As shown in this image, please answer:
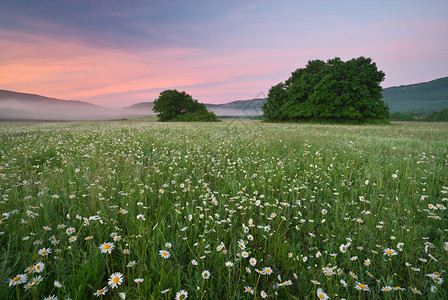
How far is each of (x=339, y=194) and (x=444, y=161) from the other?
4.40m

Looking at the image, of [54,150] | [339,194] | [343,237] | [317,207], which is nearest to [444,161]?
[339,194]

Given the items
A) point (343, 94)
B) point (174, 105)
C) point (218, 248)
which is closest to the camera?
point (218, 248)

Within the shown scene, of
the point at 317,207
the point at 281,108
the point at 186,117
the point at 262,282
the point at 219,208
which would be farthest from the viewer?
the point at 186,117

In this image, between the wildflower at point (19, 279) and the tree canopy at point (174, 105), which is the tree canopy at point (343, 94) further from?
the wildflower at point (19, 279)

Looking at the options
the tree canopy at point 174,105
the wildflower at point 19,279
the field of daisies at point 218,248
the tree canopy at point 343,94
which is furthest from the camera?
the tree canopy at point 174,105

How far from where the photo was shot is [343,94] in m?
36.6

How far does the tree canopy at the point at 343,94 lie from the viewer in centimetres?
3550

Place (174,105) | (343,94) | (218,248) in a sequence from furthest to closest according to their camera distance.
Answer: (174,105) < (343,94) < (218,248)

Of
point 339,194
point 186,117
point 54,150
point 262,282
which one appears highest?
point 186,117

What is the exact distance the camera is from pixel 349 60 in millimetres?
38469

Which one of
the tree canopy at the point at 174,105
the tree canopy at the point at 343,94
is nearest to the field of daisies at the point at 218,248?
the tree canopy at the point at 343,94

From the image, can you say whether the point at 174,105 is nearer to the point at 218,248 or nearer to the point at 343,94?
the point at 343,94

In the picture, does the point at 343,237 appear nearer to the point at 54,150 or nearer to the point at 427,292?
the point at 427,292

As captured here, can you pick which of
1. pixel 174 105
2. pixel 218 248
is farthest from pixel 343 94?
pixel 174 105
